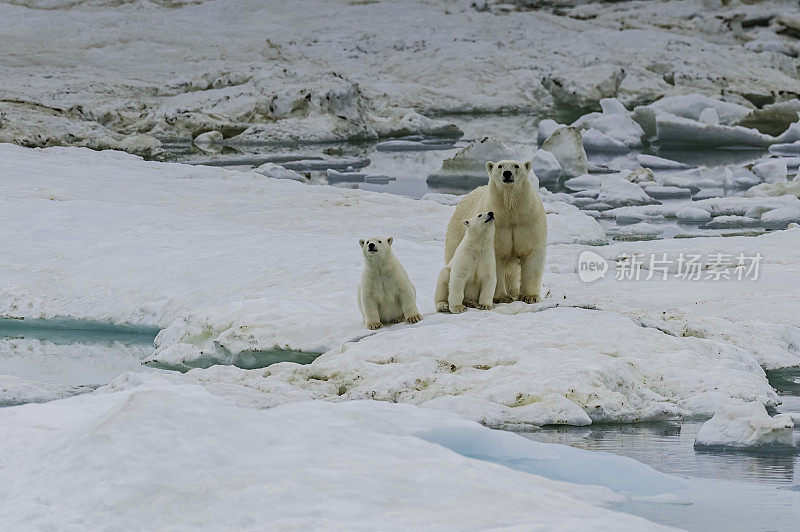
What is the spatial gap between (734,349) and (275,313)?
3072mm

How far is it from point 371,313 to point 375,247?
502 mm

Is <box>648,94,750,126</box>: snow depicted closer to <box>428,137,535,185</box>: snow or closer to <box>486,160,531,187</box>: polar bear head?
<box>428,137,535,185</box>: snow

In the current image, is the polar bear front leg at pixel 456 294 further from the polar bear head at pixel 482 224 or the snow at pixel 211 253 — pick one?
the snow at pixel 211 253

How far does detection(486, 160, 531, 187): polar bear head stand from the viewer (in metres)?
6.97

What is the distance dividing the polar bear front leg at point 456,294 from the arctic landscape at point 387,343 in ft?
0.59

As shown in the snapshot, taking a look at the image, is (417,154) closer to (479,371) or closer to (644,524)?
(479,371)

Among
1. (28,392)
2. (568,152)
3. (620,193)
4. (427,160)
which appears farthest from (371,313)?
(427,160)

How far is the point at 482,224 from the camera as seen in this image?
22.5 ft

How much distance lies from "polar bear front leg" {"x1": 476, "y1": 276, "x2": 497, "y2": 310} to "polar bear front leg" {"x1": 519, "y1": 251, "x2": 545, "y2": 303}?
0.31m

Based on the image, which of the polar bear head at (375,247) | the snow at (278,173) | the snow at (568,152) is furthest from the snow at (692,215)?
the polar bear head at (375,247)

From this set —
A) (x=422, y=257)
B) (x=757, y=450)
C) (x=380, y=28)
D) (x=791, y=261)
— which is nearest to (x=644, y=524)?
(x=757, y=450)

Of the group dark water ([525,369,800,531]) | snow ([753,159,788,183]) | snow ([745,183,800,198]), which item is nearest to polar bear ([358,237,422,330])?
dark water ([525,369,800,531])

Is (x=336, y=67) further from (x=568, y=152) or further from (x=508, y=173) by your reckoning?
(x=508, y=173)

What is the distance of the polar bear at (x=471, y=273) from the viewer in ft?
22.5
